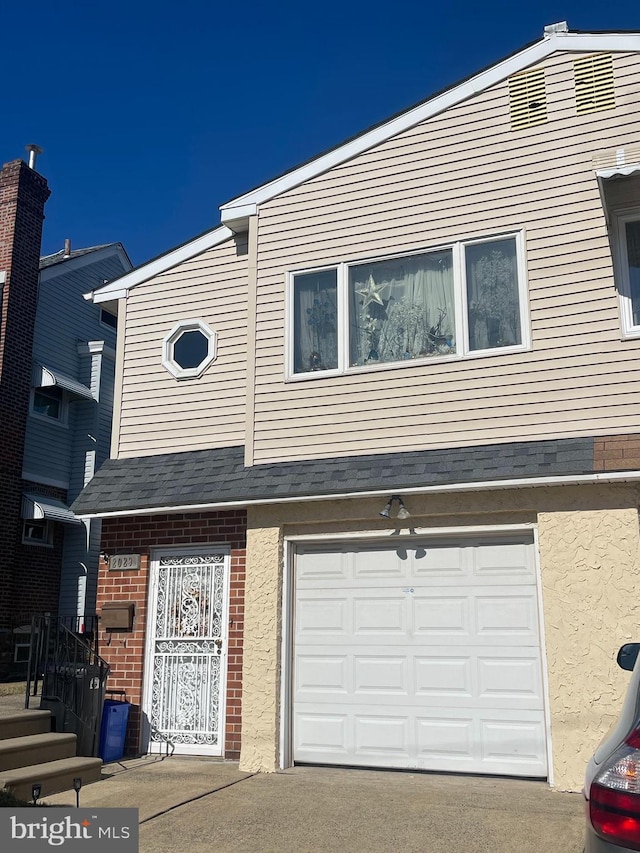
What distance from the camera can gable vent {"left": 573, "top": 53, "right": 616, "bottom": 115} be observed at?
854 centimetres

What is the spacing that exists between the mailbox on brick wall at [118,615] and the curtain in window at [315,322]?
3384 mm

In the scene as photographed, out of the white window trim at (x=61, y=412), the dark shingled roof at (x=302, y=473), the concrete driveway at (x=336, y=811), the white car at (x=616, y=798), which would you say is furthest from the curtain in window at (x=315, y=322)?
the white window trim at (x=61, y=412)

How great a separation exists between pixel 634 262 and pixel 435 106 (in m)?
2.92

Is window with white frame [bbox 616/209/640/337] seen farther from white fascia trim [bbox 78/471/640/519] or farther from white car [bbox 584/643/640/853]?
white car [bbox 584/643/640/853]

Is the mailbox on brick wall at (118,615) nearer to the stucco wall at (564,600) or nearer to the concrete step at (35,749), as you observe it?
the concrete step at (35,749)

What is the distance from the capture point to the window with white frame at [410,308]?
860cm

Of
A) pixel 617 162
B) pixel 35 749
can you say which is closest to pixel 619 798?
pixel 35 749

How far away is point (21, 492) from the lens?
1554 cm

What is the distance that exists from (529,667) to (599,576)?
113 centimetres

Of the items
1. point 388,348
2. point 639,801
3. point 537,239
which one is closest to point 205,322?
point 388,348

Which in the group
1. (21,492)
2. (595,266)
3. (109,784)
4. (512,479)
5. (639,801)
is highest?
(595,266)

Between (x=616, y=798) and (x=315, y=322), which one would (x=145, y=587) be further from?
(x=616, y=798)

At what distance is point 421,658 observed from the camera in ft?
26.9

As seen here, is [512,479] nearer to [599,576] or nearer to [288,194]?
[599,576]
